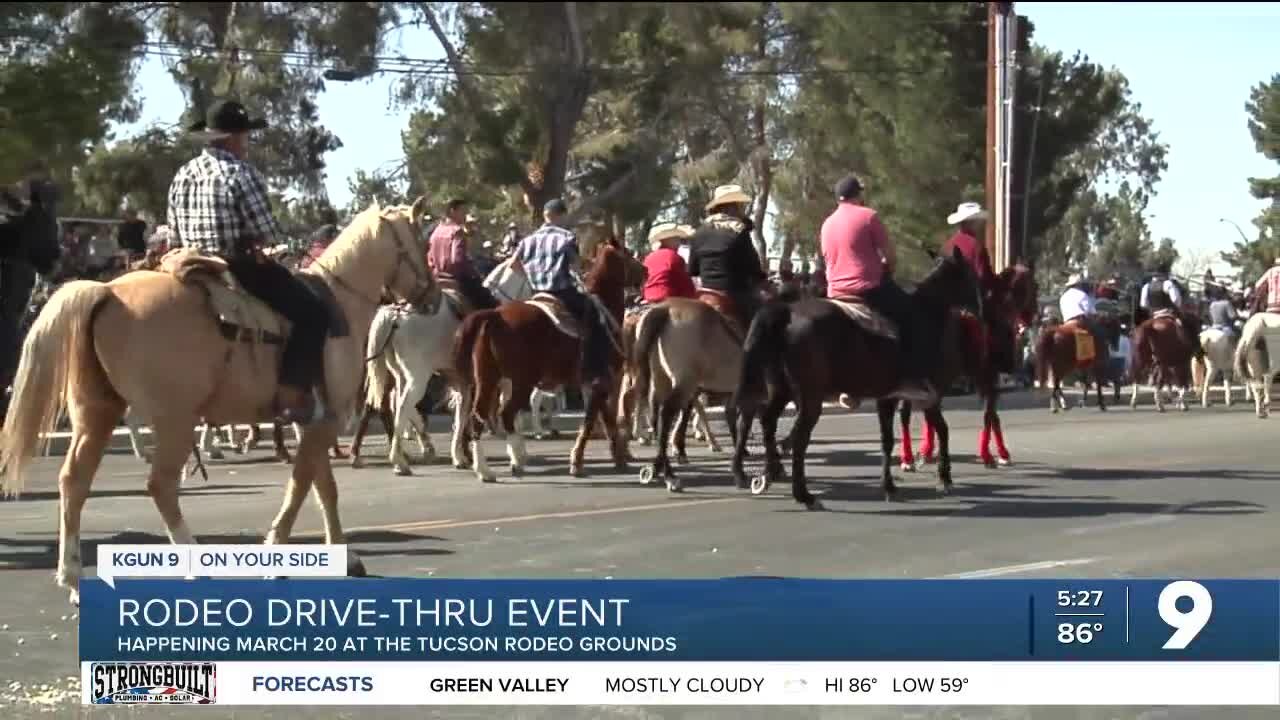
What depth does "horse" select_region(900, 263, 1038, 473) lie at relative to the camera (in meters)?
17.6

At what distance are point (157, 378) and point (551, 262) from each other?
699 cm

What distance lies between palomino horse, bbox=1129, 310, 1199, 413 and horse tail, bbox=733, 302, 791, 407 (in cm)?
1583

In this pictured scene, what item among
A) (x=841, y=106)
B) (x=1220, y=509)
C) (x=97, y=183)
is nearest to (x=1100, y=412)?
(x=1220, y=509)

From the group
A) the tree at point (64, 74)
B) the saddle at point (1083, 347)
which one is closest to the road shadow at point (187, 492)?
the tree at point (64, 74)

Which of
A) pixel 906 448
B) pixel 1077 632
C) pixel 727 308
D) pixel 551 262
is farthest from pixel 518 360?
pixel 1077 632

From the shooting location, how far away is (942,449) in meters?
16.0

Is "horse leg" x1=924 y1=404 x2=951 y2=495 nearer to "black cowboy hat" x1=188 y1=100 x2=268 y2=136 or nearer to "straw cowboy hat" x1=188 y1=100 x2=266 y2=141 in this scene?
"straw cowboy hat" x1=188 y1=100 x2=266 y2=141

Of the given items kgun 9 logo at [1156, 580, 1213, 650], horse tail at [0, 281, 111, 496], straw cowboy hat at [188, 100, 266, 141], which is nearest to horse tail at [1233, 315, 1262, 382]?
horse tail at [0, 281, 111, 496]

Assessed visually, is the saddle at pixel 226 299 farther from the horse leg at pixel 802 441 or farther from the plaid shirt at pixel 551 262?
the plaid shirt at pixel 551 262

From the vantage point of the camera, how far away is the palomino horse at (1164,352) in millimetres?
29797

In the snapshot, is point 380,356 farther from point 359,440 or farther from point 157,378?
point 157,378

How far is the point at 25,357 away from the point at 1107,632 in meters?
6.21

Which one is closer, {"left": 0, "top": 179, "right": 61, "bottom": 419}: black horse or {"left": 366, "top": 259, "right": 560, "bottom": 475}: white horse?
{"left": 0, "top": 179, "right": 61, "bottom": 419}: black horse

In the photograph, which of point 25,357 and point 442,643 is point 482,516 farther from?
→ point 442,643
